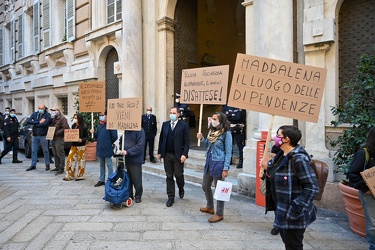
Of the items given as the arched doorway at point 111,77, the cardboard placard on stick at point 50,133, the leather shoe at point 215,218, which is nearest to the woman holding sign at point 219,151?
the leather shoe at point 215,218

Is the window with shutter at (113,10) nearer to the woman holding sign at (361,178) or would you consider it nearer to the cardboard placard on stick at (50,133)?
the cardboard placard on stick at (50,133)

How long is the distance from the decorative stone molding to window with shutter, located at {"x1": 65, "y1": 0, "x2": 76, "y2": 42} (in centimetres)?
535

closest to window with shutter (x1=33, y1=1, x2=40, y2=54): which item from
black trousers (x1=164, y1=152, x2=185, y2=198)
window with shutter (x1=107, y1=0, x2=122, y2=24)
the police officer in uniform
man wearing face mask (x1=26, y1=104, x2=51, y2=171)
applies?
window with shutter (x1=107, y1=0, x2=122, y2=24)

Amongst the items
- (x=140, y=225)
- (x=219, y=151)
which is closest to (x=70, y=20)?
(x=219, y=151)

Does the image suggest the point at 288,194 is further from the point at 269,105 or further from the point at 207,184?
the point at 207,184

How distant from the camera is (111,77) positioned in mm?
11570

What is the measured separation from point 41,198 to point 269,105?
4.73 metres

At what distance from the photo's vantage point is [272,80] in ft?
12.2

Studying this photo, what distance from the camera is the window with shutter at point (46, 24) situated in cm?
1505

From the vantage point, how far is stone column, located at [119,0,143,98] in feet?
31.3

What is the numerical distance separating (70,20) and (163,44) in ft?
20.7

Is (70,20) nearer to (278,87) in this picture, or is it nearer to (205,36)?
(205,36)

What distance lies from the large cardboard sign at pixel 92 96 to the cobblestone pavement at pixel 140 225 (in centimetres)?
197

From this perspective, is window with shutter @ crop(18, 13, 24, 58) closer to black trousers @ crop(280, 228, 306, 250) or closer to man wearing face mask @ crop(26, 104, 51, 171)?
man wearing face mask @ crop(26, 104, 51, 171)
